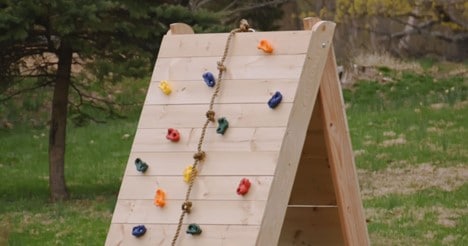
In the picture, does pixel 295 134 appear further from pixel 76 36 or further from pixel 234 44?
pixel 76 36

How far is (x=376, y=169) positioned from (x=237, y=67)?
6.70 m

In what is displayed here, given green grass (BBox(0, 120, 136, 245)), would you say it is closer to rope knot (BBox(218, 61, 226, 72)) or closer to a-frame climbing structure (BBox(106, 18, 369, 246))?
a-frame climbing structure (BBox(106, 18, 369, 246))

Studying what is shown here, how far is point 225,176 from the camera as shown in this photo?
5531mm

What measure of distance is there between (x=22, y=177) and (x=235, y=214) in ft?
27.6

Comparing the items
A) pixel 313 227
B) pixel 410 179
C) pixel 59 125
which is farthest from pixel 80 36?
pixel 313 227

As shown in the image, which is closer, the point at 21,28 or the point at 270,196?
the point at 270,196

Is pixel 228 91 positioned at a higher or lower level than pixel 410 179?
higher

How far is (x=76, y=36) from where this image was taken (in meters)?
10.8

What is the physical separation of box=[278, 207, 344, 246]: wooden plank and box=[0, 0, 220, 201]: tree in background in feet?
12.4

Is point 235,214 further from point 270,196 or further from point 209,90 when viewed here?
point 209,90

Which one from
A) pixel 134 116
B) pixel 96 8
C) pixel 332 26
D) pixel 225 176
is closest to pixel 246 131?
pixel 225 176

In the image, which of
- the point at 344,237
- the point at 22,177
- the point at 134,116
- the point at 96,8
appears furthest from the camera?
the point at 134,116

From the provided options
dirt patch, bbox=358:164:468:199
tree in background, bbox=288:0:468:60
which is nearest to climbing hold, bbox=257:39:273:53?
dirt patch, bbox=358:164:468:199

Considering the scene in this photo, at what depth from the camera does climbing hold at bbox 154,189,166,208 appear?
18.3ft
